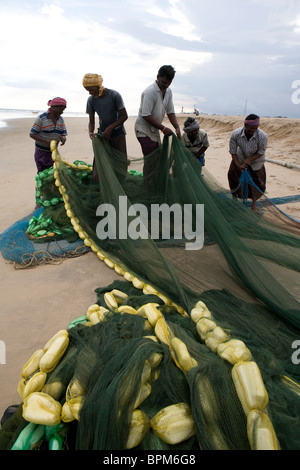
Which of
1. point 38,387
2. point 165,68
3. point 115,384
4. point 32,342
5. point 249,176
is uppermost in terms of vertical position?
point 165,68

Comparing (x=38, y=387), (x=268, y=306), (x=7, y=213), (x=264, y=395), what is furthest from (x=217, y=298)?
(x=7, y=213)

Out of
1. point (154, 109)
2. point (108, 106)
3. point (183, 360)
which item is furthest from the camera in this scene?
point (108, 106)

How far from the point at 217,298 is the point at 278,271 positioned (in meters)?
0.53

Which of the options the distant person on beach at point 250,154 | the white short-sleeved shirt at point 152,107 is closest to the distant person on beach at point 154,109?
the white short-sleeved shirt at point 152,107

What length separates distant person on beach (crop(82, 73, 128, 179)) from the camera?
379 centimetres

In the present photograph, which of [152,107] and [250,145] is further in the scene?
[250,145]

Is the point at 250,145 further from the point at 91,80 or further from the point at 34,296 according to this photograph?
the point at 34,296

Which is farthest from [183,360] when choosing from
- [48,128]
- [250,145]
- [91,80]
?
[48,128]

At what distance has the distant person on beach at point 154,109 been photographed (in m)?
3.68

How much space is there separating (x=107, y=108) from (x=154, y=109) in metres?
0.62

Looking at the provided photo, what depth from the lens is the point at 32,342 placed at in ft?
7.20

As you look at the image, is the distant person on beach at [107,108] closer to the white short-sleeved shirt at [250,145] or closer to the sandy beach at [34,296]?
the sandy beach at [34,296]

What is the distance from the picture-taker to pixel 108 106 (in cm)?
404

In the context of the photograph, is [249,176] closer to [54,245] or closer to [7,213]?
[54,245]
